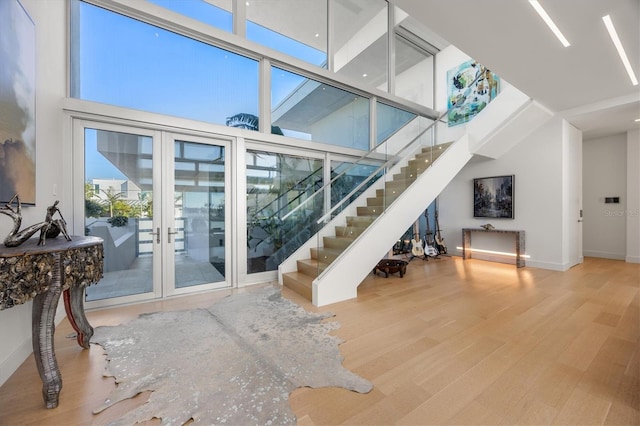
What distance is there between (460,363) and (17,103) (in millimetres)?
4257

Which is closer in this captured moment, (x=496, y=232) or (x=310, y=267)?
(x=310, y=267)

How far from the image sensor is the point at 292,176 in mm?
5121

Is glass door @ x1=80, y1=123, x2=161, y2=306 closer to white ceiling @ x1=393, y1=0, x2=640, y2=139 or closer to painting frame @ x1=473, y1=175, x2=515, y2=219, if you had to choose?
white ceiling @ x1=393, y1=0, x2=640, y2=139

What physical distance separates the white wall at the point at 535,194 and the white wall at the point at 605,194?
245cm

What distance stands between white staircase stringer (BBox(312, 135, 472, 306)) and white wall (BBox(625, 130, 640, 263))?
4.20 m

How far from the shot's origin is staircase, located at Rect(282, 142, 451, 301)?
160 inches

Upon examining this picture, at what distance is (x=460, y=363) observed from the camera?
7.11 feet

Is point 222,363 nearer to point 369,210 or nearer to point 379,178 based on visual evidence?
point 369,210

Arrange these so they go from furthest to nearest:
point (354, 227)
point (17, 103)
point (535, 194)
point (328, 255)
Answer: point (535, 194) → point (354, 227) → point (328, 255) → point (17, 103)

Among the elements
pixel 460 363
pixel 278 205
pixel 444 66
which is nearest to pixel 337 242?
pixel 278 205

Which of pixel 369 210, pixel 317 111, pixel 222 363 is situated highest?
pixel 317 111

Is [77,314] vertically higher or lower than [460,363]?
higher

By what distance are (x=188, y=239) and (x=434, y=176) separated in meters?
4.64

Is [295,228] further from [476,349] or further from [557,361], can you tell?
[557,361]
